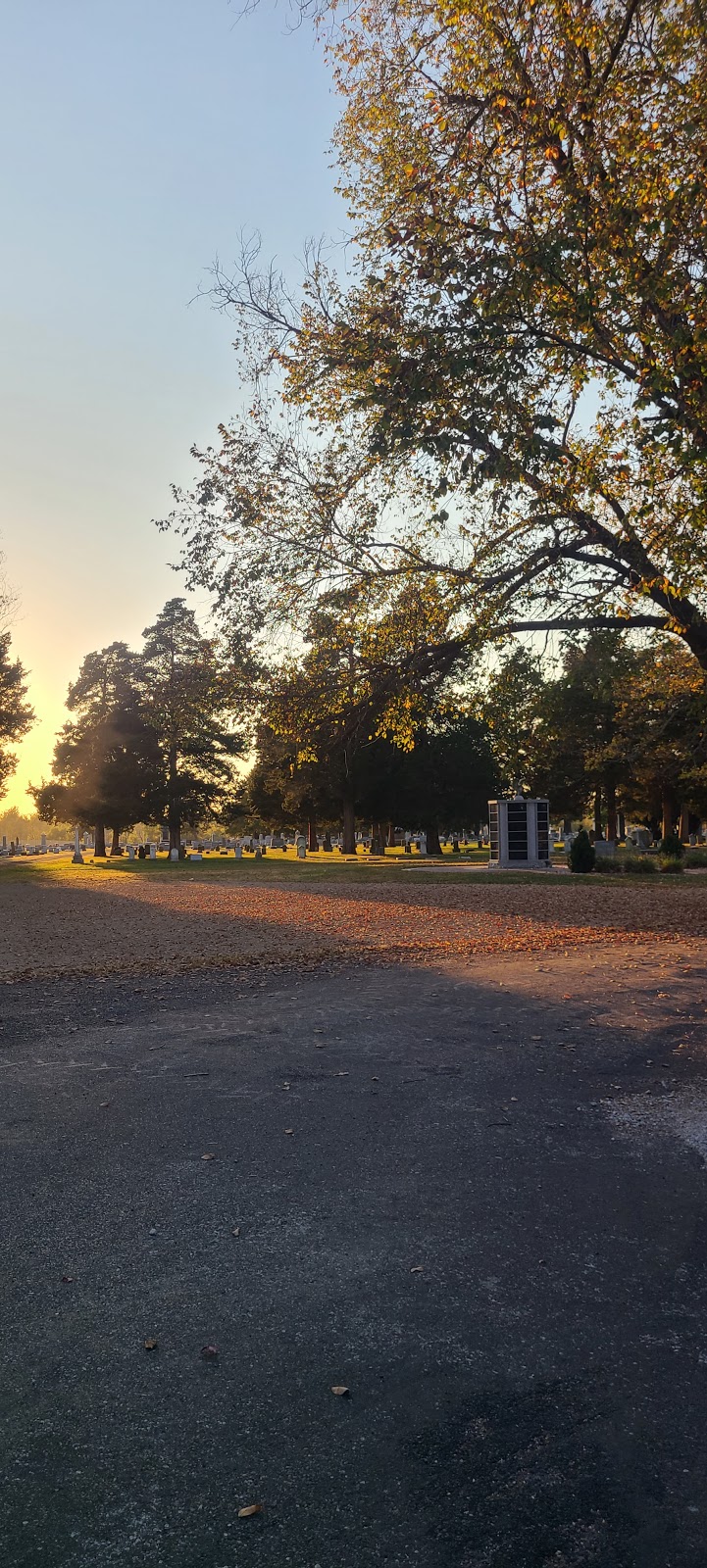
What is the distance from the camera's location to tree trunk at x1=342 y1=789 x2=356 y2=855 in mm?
55553

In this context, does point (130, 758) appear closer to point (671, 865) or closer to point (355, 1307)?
point (671, 865)

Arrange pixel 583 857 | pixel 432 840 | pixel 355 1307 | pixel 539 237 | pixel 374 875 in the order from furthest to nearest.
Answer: pixel 432 840 → pixel 374 875 → pixel 583 857 → pixel 539 237 → pixel 355 1307

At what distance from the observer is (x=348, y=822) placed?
58031 millimetres

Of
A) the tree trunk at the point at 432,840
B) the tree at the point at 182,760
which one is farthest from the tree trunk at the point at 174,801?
the tree trunk at the point at 432,840

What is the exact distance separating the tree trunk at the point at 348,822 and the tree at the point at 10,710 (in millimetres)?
17931

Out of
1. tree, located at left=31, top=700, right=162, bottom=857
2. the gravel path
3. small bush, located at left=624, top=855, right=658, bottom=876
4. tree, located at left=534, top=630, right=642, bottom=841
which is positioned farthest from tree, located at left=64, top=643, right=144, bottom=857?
small bush, located at left=624, top=855, right=658, bottom=876

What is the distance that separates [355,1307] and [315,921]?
46.9ft

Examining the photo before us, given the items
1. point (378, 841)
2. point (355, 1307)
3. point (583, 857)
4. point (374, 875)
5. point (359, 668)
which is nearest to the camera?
point (355, 1307)

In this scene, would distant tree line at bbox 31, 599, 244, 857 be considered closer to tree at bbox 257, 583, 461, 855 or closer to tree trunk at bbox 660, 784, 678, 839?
tree trunk at bbox 660, 784, 678, 839

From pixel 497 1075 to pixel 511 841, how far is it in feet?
108

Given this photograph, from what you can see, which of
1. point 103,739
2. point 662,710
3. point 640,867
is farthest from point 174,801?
point 662,710

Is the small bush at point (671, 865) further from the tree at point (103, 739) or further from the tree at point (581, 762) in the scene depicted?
the tree at point (103, 739)

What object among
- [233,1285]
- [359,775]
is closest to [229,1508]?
[233,1285]

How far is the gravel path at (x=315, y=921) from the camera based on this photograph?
1276 centimetres
